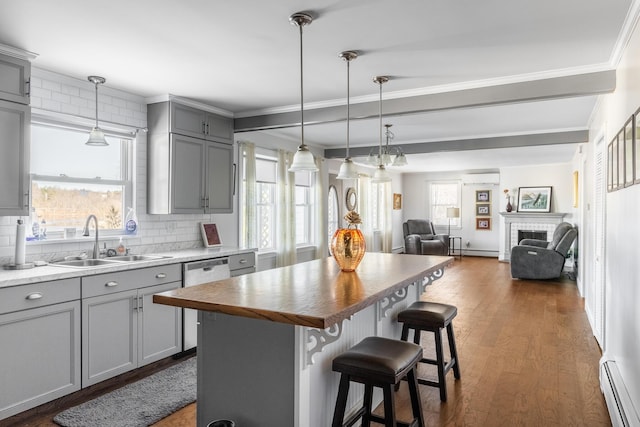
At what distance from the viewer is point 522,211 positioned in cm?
1031

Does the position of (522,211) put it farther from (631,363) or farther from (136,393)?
(136,393)

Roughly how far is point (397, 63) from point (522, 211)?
322 inches

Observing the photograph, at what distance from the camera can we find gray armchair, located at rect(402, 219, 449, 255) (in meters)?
10.5

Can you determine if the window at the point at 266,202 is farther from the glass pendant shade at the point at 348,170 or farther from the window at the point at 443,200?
the window at the point at 443,200

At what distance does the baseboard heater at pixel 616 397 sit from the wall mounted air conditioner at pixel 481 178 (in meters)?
8.68

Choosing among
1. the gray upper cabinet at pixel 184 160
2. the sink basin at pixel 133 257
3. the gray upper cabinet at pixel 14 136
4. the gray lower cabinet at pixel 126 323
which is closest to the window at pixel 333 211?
the gray upper cabinet at pixel 184 160

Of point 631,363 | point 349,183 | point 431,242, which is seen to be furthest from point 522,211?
point 631,363

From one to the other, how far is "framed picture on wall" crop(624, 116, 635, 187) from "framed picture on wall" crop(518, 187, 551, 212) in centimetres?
807

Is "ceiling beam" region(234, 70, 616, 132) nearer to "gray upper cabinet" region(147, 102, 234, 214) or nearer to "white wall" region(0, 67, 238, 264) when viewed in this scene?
"gray upper cabinet" region(147, 102, 234, 214)

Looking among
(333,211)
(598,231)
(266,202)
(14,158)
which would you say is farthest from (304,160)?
(333,211)

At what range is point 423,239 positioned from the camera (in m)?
11.0

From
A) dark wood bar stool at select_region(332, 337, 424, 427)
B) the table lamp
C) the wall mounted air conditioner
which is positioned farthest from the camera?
the table lamp

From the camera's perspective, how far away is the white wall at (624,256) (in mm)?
2352

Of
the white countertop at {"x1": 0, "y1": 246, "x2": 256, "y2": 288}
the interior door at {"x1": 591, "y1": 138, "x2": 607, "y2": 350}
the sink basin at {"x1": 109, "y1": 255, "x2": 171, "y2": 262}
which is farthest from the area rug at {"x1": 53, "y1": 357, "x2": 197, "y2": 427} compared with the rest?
the interior door at {"x1": 591, "y1": 138, "x2": 607, "y2": 350}
